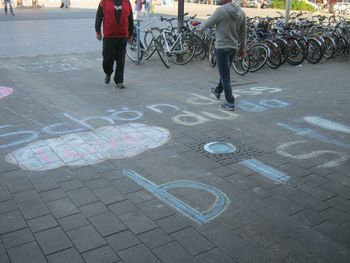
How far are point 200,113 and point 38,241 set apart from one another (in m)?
3.68

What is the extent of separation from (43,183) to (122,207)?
0.92 m

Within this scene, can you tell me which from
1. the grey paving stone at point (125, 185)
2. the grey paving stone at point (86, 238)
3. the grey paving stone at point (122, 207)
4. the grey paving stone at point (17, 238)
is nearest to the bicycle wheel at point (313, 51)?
the grey paving stone at point (125, 185)

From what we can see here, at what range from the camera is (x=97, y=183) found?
396cm

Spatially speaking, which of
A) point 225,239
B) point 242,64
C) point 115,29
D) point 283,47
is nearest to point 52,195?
point 225,239

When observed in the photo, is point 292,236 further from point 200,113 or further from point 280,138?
point 200,113

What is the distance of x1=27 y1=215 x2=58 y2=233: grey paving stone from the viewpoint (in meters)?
3.21

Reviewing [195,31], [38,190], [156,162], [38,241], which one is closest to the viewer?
[38,241]

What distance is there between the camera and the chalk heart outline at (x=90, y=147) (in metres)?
4.43

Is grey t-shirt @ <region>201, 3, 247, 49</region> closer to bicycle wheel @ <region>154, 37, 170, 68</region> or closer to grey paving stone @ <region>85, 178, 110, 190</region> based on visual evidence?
grey paving stone @ <region>85, 178, 110, 190</region>

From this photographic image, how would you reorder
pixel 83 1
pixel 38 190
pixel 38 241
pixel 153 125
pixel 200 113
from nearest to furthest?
pixel 38 241, pixel 38 190, pixel 153 125, pixel 200 113, pixel 83 1

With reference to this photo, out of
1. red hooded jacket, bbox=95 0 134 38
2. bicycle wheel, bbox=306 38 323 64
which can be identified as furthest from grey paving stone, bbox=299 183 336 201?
bicycle wheel, bbox=306 38 323 64

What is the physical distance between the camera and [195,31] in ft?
36.0

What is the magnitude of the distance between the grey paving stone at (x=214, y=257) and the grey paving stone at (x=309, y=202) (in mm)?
1078

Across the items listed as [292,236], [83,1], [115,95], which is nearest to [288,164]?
[292,236]
